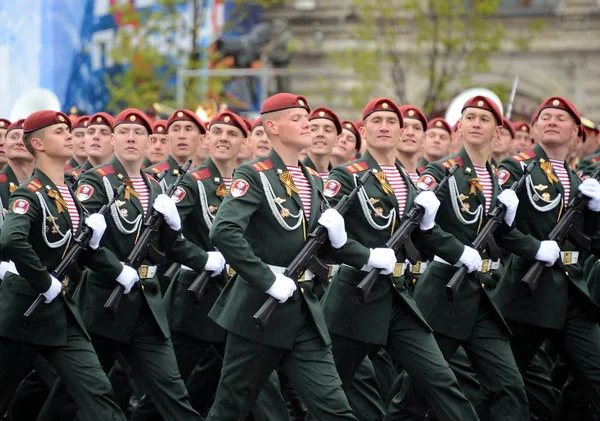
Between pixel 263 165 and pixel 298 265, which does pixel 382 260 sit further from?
pixel 263 165

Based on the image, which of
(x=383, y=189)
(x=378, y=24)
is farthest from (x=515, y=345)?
(x=378, y=24)

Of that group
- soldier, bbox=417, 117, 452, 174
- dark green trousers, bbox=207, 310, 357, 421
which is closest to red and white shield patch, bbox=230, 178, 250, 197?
dark green trousers, bbox=207, 310, 357, 421

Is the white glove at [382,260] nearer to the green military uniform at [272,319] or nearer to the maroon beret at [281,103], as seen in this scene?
the green military uniform at [272,319]

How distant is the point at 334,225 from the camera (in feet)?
22.9

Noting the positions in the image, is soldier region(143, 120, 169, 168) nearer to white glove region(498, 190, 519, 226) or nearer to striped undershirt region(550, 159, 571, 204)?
striped undershirt region(550, 159, 571, 204)

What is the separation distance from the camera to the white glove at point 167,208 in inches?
314

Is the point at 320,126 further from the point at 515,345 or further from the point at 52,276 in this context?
the point at 52,276

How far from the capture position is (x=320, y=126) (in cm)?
1018

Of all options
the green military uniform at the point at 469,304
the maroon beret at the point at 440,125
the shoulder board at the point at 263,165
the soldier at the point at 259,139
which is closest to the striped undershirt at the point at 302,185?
the shoulder board at the point at 263,165

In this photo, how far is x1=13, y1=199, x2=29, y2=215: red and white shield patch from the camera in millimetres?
7023

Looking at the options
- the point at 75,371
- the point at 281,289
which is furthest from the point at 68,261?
the point at 281,289

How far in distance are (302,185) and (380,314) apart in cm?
91

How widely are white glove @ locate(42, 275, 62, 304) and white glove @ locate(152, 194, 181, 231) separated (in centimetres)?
102

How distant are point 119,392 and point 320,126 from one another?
8.91 feet
